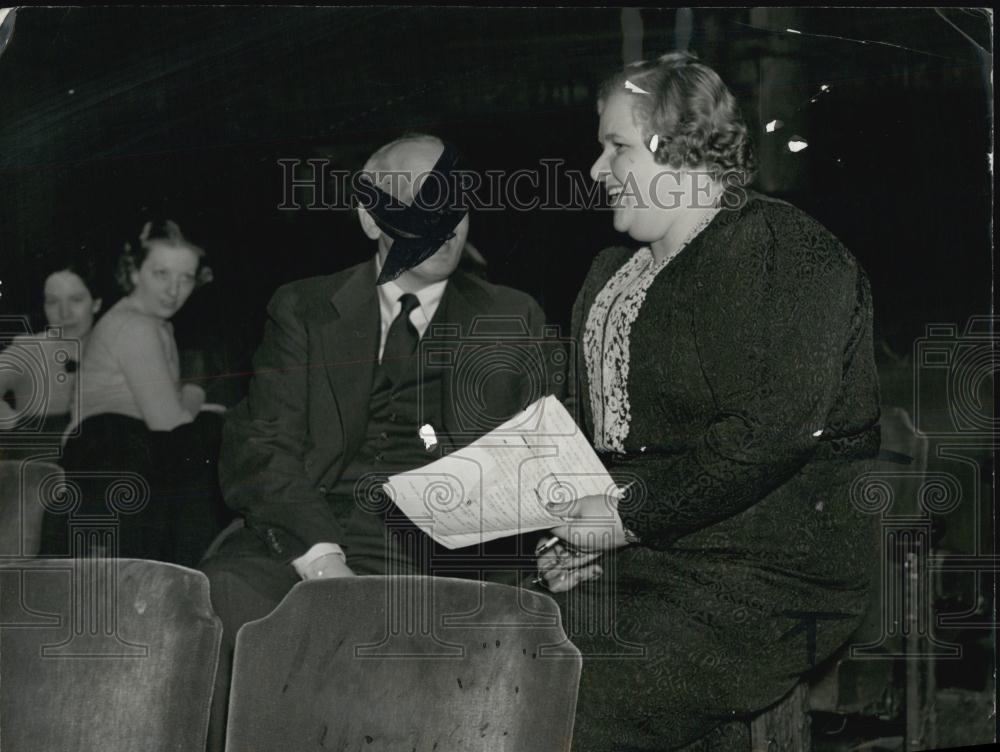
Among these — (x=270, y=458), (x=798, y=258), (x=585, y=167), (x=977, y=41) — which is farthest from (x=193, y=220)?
(x=977, y=41)

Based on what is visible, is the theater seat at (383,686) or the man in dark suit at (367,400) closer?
the theater seat at (383,686)

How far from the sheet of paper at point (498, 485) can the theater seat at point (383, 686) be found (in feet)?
0.75

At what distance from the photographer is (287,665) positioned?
2.36 m

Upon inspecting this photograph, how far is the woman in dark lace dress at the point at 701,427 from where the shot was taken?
8.44ft

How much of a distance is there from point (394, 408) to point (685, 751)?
102 cm

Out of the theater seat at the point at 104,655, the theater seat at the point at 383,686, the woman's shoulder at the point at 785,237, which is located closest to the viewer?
the theater seat at the point at 383,686

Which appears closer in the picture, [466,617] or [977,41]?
[466,617]

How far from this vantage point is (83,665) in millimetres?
2598

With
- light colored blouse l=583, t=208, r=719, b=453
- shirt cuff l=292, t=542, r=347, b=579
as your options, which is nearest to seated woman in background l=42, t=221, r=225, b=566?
shirt cuff l=292, t=542, r=347, b=579

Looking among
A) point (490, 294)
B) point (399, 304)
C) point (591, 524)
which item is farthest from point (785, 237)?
point (399, 304)

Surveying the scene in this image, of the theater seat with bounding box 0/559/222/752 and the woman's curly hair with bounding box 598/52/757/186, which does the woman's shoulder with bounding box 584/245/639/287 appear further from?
the theater seat with bounding box 0/559/222/752

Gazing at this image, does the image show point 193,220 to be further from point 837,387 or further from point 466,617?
point 837,387

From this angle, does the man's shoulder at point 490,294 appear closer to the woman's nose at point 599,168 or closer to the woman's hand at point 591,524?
the woman's nose at point 599,168

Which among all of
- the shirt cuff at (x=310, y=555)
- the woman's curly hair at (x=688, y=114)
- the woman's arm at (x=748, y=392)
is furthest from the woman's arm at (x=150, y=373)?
the woman's curly hair at (x=688, y=114)
